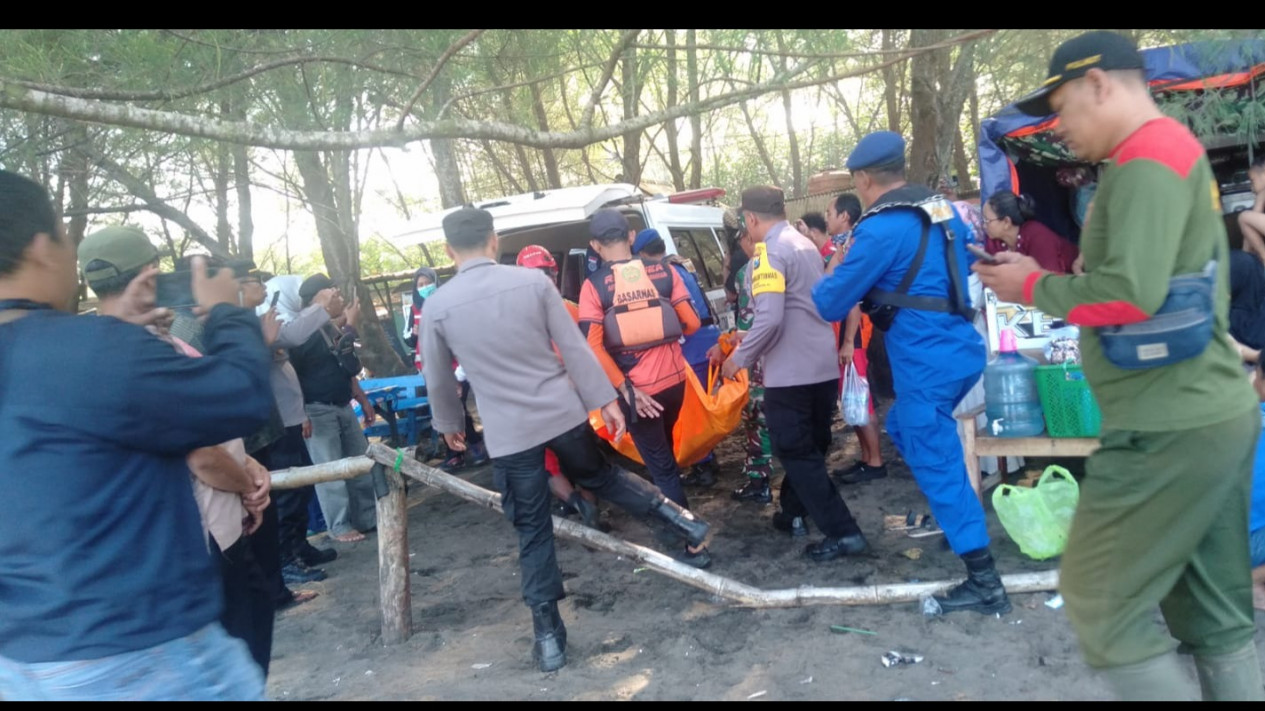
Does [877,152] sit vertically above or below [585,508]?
above

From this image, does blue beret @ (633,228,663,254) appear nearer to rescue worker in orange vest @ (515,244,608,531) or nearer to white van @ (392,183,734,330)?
white van @ (392,183,734,330)

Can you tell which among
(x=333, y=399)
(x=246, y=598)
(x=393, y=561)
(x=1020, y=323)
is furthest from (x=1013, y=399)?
(x=333, y=399)

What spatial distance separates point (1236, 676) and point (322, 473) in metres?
3.61

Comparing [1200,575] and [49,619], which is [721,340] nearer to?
[1200,575]

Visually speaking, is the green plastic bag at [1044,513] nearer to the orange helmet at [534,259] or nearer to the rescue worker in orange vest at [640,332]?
the rescue worker in orange vest at [640,332]

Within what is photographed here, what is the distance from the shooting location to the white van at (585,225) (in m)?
5.97

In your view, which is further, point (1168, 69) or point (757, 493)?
point (757, 493)

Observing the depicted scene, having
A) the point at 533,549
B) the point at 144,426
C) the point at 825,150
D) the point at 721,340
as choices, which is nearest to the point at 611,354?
the point at 721,340

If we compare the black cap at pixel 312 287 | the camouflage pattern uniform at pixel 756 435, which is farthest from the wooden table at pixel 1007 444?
the black cap at pixel 312 287

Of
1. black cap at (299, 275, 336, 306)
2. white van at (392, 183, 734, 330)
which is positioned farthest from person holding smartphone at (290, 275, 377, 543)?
white van at (392, 183, 734, 330)

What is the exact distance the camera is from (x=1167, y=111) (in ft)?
13.5

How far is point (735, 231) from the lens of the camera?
25.0ft

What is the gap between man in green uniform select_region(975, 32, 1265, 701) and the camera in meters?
2.01

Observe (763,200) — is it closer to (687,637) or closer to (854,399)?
(854,399)
